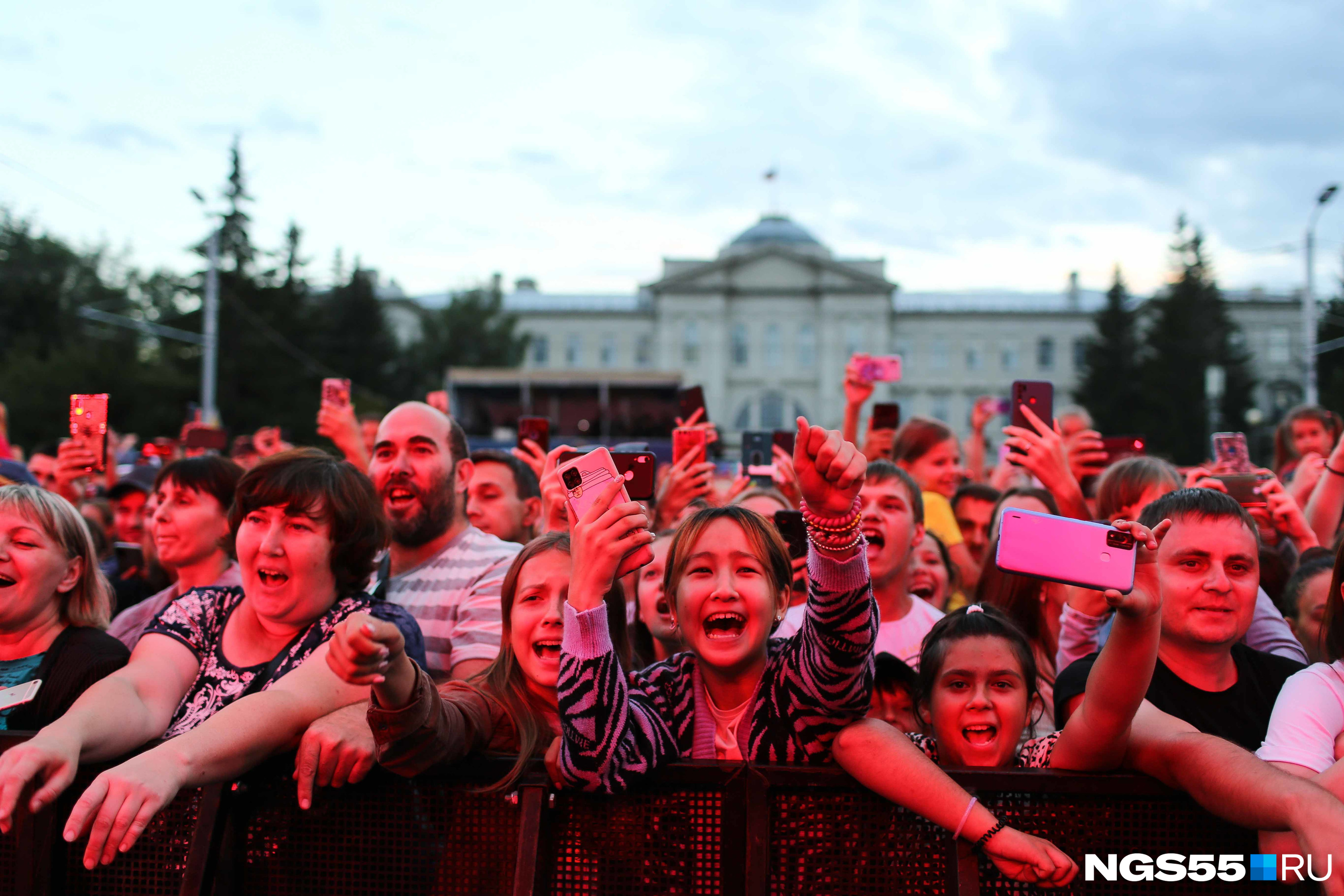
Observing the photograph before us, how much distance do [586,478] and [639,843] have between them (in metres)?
0.81

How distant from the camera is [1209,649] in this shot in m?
2.88

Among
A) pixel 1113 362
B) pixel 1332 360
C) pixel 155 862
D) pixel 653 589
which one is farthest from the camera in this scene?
pixel 1113 362

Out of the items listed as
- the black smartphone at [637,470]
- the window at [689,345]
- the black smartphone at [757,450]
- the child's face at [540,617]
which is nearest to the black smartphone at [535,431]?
the black smartphone at [757,450]

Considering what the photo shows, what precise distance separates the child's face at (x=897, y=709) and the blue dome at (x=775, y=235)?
78.2 metres

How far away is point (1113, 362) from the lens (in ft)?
186

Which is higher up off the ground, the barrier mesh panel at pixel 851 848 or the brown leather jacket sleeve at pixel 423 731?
the brown leather jacket sleeve at pixel 423 731

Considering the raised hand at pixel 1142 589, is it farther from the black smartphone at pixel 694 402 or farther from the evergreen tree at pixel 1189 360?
the evergreen tree at pixel 1189 360

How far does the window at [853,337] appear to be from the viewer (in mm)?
72375

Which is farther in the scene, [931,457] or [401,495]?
[931,457]

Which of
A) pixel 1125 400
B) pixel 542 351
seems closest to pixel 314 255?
pixel 542 351

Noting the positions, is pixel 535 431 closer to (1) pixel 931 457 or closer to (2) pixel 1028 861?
(1) pixel 931 457

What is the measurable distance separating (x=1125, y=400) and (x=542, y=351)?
39332mm

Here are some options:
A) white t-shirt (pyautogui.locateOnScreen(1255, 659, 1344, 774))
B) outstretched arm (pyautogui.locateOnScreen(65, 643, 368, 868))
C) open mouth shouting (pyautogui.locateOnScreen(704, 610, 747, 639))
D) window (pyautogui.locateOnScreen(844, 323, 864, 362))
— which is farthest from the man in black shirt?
window (pyautogui.locateOnScreen(844, 323, 864, 362))

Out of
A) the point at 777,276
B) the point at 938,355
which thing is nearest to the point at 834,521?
the point at 777,276
